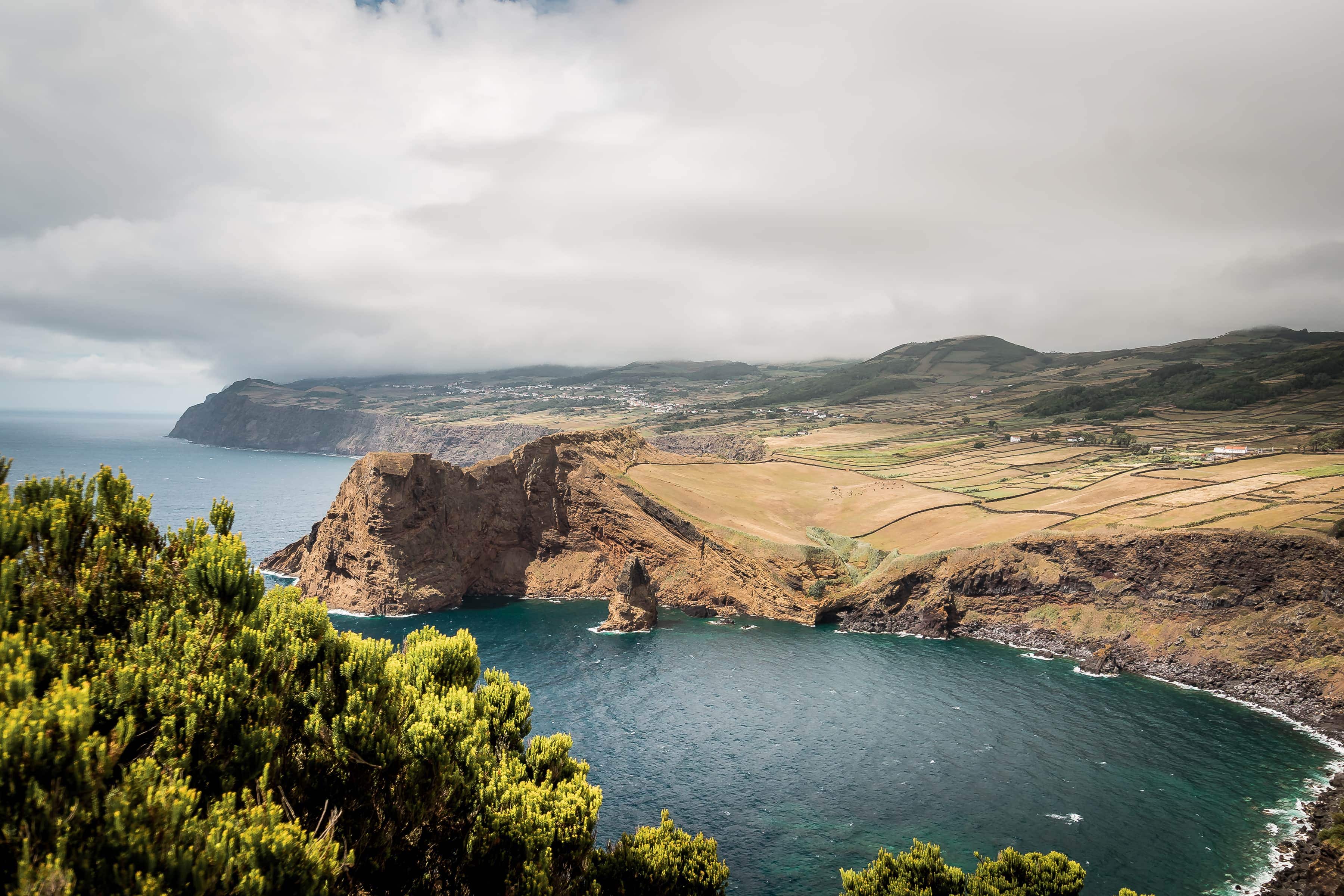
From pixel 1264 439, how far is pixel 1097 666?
3646 inches

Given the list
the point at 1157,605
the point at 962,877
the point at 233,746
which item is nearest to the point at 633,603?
the point at 962,877

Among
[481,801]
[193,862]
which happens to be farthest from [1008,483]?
[193,862]

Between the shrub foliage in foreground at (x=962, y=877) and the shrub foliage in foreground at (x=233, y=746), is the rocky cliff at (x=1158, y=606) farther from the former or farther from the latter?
the shrub foliage in foreground at (x=233, y=746)

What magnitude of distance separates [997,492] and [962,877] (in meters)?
104

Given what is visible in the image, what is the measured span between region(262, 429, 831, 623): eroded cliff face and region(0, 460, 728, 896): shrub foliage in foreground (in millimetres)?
76167

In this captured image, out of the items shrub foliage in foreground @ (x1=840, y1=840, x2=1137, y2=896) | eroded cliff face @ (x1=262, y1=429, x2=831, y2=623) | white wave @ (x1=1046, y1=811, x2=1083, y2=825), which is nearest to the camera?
shrub foliage in foreground @ (x1=840, y1=840, x2=1137, y2=896)

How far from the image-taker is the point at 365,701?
67.0ft

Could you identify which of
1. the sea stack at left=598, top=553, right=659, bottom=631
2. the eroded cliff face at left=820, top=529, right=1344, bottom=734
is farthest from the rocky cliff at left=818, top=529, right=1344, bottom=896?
the sea stack at left=598, top=553, right=659, bottom=631

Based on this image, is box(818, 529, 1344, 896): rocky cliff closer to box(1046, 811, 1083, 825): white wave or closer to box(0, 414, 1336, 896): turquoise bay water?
box(0, 414, 1336, 896): turquoise bay water

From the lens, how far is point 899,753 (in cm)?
5722

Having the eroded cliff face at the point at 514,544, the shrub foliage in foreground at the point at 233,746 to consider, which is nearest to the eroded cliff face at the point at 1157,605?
the eroded cliff face at the point at 514,544

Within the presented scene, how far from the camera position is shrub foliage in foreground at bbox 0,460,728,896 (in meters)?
12.2

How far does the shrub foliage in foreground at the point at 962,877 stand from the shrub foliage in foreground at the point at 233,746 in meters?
8.01

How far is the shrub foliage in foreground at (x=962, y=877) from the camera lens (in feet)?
94.2
